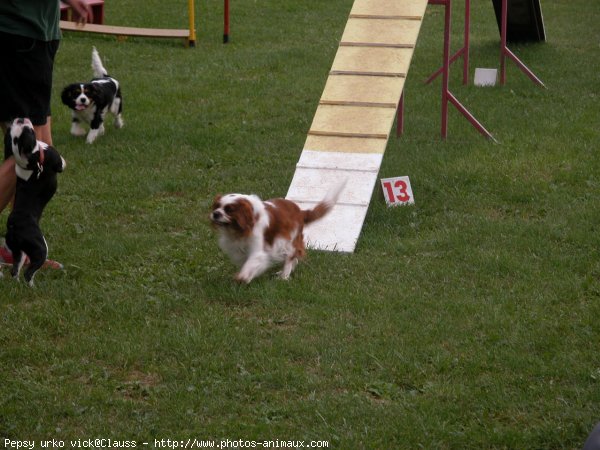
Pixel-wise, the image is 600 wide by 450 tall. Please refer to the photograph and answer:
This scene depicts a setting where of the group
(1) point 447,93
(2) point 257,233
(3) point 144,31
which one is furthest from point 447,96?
(3) point 144,31

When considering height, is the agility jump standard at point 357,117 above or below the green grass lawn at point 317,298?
above

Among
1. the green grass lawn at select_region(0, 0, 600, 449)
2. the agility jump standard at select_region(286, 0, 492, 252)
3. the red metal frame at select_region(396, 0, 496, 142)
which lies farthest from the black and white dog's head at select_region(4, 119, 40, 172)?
the red metal frame at select_region(396, 0, 496, 142)

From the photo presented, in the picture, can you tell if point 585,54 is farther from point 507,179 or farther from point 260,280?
point 260,280

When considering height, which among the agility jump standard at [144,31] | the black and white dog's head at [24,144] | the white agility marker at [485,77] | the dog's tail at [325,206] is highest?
the black and white dog's head at [24,144]

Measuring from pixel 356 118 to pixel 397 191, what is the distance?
78 centimetres

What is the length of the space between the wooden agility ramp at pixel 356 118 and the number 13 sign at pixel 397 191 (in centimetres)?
22

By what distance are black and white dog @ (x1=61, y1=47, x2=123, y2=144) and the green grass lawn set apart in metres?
0.20

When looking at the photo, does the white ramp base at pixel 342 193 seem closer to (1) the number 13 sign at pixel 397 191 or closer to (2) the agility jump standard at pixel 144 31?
(1) the number 13 sign at pixel 397 191

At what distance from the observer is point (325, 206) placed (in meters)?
6.42

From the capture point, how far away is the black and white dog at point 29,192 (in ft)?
18.5

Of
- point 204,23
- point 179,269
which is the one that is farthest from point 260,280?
point 204,23

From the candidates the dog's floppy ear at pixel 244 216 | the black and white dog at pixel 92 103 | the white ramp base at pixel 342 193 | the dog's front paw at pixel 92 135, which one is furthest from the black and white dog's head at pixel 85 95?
the dog's floppy ear at pixel 244 216

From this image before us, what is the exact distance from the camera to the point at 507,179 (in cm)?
795

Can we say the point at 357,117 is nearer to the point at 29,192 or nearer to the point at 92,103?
the point at 92,103
